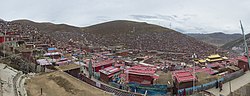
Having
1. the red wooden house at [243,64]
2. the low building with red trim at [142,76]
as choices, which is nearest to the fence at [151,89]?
the low building with red trim at [142,76]

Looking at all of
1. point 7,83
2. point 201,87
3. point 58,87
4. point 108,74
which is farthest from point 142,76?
point 7,83

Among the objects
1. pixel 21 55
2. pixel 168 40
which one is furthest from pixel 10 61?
pixel 168 40

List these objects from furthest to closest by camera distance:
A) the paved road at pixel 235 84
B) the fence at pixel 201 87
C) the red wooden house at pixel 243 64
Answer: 1. the red wooden house at pixel 243 64
2. the fence at pixel 201 87
3. the paved road at pixel 235 84

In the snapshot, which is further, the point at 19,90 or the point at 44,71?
the point at 44,71

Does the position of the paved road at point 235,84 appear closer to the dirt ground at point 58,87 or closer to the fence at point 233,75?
the fence at point 233,75

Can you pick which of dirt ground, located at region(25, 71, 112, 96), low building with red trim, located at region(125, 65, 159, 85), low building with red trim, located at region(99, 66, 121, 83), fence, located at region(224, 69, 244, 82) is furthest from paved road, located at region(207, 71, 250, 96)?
low building with red trim, located at region(99, 66, 121, 83)

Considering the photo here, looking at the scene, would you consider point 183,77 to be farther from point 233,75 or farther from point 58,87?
point 58,87

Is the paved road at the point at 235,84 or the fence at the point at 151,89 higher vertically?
the paved road at the point at 235,84

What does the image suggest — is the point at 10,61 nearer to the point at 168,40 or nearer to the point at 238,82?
the point at 238,82

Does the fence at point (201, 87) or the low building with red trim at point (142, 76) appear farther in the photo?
the low building with red trim at point (142, 76)
